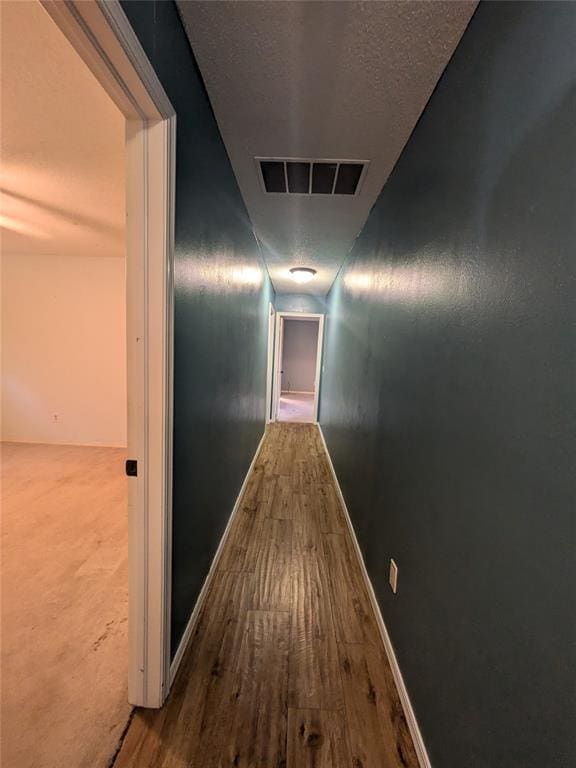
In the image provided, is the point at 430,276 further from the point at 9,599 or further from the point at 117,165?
the point at 9,599

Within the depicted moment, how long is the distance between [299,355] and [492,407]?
9.62 m

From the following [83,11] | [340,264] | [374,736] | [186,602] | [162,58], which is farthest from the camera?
[340,264]

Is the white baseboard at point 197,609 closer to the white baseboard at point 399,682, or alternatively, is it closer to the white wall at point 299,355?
the white baseboard at point 399,682

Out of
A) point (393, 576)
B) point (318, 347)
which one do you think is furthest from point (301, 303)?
point (393, 576)

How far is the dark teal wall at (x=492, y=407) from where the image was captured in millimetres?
596

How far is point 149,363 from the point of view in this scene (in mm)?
1054

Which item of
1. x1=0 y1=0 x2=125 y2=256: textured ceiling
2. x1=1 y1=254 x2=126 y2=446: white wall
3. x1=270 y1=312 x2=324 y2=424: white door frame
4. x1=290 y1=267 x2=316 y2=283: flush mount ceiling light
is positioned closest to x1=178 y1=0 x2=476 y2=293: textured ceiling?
x1=0 y1=0 x2=125 y2=256: textured ceiling

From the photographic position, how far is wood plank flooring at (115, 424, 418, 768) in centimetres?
108

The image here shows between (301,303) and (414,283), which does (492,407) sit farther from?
(301,303)

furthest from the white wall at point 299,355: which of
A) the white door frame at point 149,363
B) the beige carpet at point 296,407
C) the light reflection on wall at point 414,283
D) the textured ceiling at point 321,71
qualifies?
the white door frame at point 149,363

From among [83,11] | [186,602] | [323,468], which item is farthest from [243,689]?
[323,468]

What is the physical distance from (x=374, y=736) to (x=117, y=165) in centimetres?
329

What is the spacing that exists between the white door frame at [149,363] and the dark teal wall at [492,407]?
37.3 inches

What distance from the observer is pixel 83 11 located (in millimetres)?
647
